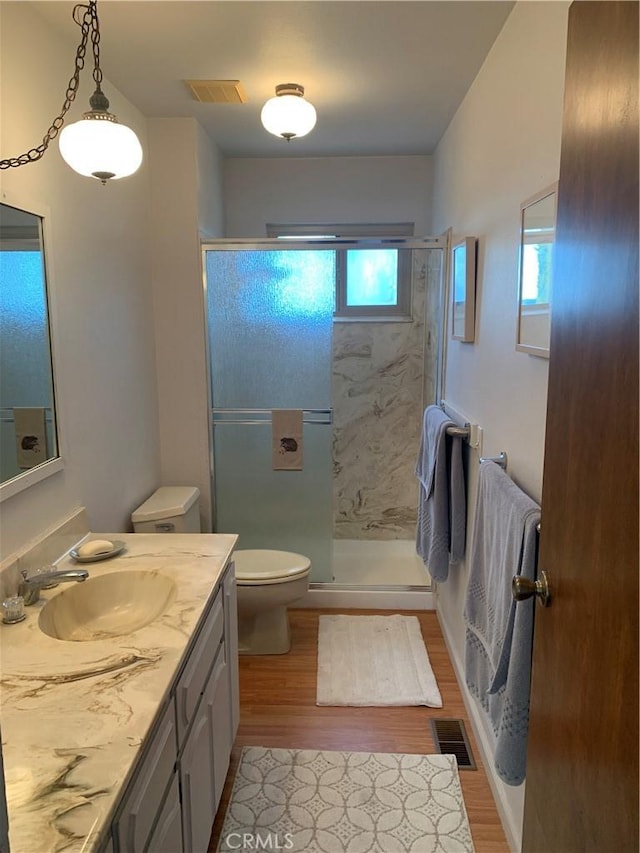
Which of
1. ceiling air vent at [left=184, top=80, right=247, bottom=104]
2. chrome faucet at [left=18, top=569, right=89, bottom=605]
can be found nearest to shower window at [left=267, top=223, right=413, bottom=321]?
ceiling air vent at [left=184, top=80, right=247, bottom=104]

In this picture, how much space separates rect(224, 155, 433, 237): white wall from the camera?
11.9ft

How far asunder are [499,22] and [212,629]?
2.08 meters

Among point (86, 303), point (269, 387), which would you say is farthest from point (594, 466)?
point (269, 387)

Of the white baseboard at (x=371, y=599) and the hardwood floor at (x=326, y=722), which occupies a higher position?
the white baseboard at (x=371, y=599)

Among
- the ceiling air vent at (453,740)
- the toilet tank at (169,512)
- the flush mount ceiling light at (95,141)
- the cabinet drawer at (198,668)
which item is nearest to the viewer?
the cabinet drawer at (198,668)

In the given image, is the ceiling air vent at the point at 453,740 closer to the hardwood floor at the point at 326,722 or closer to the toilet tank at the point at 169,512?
the hardwood floor at the point at 326,722

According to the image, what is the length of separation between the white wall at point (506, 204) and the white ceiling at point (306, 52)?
14cm

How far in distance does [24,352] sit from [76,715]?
3.43ft

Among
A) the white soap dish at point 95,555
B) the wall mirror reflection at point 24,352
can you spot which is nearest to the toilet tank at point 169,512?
the white soap dish at point 95,555

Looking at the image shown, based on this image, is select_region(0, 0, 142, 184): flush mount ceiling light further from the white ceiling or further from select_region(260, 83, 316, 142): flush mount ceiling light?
select_region(260, 83, 316, 142): flush mount ceiling light

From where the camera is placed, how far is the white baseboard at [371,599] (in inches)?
133

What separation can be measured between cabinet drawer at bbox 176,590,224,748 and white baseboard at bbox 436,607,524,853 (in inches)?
38.6

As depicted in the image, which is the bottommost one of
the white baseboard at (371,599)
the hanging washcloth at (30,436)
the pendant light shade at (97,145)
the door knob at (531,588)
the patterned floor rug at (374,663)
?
the patterned floor rug at (374,663)

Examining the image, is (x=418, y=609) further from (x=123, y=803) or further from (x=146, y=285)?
(x=123, y=803)
